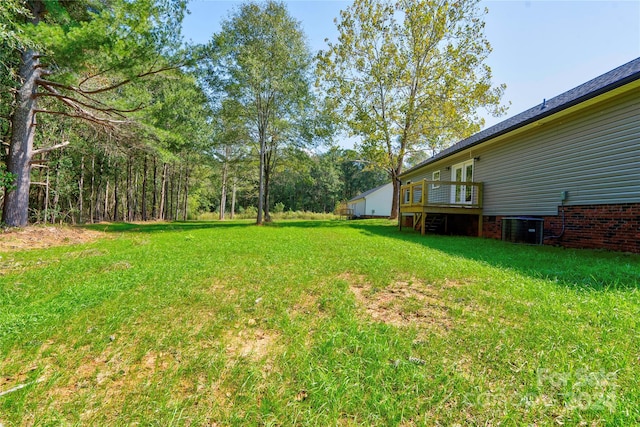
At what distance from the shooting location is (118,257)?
17.6 ft

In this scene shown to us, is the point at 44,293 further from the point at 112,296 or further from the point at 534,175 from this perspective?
the point at 534,175

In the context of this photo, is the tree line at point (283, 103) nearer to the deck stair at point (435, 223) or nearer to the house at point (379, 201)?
the deck stair at point (435, 223)

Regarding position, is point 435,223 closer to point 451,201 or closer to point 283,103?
point 451,201

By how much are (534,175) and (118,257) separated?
34.4ft

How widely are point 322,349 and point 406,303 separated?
49.8 inches

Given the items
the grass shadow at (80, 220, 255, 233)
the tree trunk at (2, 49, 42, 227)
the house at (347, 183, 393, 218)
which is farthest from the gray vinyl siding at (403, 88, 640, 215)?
the house at (347, 183, 393, 218)

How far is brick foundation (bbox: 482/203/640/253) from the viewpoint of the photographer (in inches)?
223

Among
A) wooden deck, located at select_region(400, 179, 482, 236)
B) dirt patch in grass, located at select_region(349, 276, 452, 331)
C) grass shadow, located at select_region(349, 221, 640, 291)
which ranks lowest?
dirt patch in grass, located at select_region(349, 276, 452, 331)

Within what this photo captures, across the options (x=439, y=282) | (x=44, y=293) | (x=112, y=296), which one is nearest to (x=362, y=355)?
(x=439, y=282)

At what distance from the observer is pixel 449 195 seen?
12.6 metres

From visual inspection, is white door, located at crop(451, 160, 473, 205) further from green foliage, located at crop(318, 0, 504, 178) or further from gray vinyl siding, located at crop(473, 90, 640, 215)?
green foliage, located at crop(318, 0, 504, 178)

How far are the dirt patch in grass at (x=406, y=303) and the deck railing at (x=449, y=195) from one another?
7295 mm

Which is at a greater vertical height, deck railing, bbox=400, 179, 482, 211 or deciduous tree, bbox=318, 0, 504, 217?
deciduous tree, bbox=318, 0, 504, 217

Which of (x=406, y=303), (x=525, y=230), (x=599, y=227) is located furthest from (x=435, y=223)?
(x=406, y=303)
